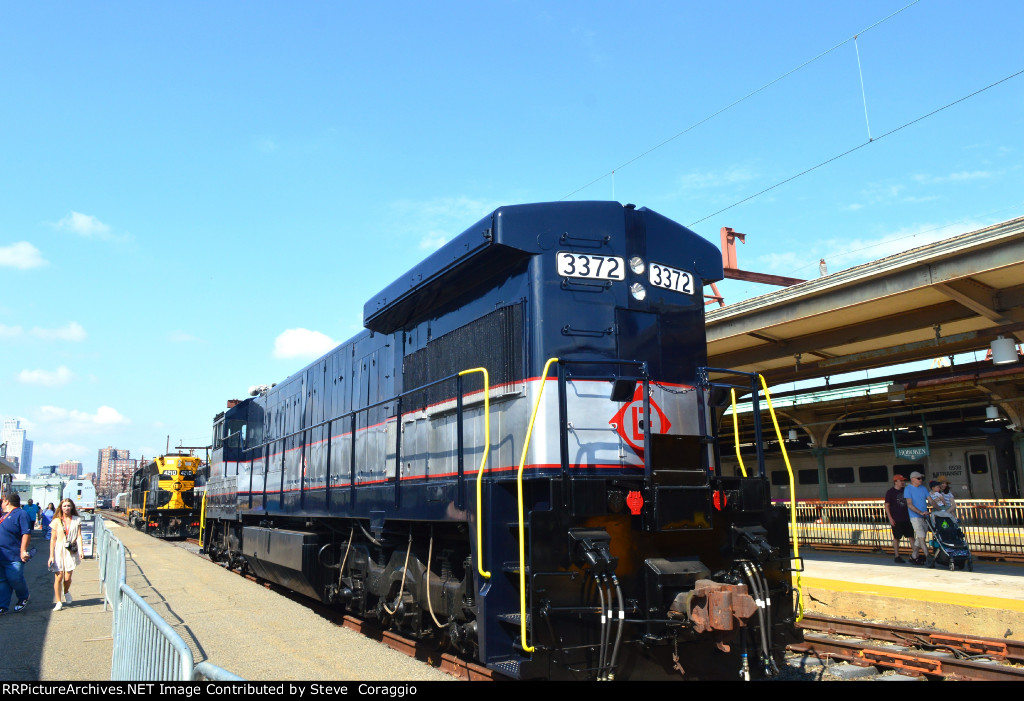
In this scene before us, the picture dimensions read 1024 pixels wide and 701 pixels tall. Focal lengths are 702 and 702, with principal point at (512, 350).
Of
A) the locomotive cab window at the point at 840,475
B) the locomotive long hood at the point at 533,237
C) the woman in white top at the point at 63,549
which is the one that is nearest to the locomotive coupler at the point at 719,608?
the locomotive long hood at the point at 533,237

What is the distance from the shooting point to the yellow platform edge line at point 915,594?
7.62m

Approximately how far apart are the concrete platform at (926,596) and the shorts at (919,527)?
55 cm

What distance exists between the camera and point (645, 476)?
4.89 m

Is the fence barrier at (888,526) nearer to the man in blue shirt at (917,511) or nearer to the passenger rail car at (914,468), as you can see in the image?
the man in blue shirt at (917,511)

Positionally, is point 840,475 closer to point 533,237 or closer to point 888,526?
point 888,526

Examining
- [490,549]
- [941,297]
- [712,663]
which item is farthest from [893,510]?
[490,549]

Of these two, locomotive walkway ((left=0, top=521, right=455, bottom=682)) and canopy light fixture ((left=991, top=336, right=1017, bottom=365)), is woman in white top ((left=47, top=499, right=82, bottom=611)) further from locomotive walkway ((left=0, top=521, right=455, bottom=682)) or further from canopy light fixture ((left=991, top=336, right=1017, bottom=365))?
canopy light fixture ((left=991, top=336, right=1017, bottom=365))

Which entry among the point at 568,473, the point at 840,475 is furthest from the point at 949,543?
the point at 840,475

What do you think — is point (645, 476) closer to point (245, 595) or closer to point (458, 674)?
point (458, 674)

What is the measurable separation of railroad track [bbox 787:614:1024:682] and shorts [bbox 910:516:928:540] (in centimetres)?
490

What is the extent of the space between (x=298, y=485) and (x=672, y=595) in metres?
7.15

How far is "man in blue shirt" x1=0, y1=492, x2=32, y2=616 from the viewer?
8.93m

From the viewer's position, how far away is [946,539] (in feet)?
37.1

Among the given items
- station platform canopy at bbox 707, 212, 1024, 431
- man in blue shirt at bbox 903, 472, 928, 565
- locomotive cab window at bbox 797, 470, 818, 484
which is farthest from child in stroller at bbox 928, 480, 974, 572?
locomotive cab window at bbox 797, 470, 818, 484
